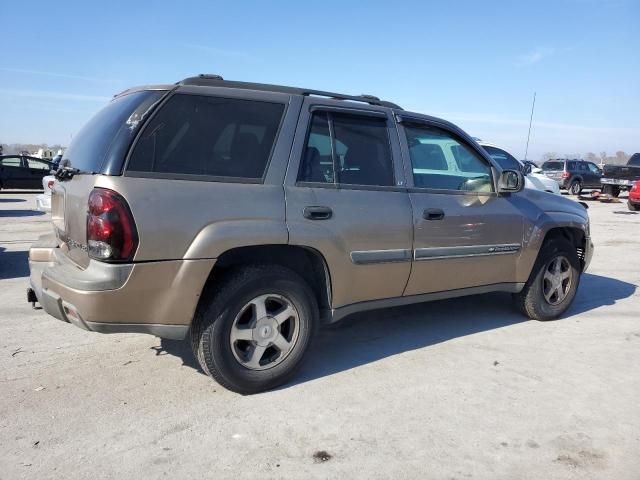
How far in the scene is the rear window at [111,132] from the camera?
3039 millimetres

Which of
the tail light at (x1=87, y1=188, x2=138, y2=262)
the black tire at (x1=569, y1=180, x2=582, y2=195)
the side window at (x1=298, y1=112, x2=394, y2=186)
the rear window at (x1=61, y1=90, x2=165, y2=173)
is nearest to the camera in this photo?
the tail light at (x1=87, y1=188, x2=138, y2=262)

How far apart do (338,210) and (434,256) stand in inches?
39.0

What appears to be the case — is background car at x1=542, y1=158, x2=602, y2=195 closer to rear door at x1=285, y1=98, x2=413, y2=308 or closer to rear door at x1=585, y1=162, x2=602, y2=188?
rear door at x1=585, y1=162, x2=602, y2=188

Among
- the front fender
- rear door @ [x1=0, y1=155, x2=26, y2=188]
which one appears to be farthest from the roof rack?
rear door @ [x1=0, y1=155, x2=26, y2=188]

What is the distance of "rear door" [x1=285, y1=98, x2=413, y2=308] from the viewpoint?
11.4 feet

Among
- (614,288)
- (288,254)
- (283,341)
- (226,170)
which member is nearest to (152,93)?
(226,170)

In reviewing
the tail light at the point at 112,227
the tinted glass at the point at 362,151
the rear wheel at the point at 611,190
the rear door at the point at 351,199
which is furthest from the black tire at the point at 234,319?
the rear wheel at the point at 611,190

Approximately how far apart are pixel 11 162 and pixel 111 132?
20335 mm

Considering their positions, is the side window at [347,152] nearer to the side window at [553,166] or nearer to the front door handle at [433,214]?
the front door handle at [433,214]

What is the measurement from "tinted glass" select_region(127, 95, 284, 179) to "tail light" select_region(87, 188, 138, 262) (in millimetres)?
223

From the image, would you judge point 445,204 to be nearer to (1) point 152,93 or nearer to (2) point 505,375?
(2) point 505,375

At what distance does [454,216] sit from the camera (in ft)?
13.8

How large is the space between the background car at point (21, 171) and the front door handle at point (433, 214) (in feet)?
64.1

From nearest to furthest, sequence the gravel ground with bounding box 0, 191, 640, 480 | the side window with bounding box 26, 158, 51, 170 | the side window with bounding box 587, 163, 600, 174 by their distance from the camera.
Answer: the gravel ground with bounding box 0, 191, 640, 480 → the side window with bounding box 26, 158, 51, 170 → the side window with bounding box 587, 163, 600, 174
